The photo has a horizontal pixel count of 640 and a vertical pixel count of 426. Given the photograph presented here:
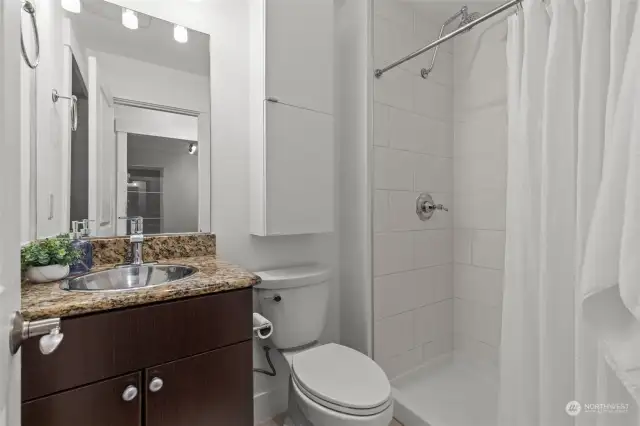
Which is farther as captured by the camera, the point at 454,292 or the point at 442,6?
the point at 454,292

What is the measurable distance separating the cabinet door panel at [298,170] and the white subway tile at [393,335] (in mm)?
664

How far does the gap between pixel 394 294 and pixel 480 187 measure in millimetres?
896

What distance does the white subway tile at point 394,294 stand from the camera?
1838 mm

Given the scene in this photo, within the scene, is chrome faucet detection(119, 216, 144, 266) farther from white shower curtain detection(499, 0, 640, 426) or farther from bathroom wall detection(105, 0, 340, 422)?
white shower curtain detection(499, 0, 640, 426)

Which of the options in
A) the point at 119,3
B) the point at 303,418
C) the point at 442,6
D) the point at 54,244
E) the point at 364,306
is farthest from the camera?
the point at 442,6

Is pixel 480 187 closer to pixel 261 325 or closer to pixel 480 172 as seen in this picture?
pixel 480 172

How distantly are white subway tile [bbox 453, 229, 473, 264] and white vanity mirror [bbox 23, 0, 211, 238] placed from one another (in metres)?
1.64

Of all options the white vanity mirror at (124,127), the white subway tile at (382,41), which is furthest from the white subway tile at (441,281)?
the white vanity mirror at (124,127)

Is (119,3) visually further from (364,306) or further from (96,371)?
(364,306)

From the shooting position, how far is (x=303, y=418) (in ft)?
4.84

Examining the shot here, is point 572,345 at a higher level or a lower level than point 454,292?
higher

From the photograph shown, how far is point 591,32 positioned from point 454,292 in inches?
67.2

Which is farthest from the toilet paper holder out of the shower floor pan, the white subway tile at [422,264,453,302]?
the white subway tile at [422,264,453,302]

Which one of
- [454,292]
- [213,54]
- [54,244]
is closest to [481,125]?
[454,292]
